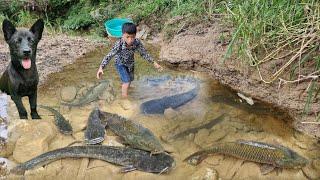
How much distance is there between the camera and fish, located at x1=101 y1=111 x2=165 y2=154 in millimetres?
4523

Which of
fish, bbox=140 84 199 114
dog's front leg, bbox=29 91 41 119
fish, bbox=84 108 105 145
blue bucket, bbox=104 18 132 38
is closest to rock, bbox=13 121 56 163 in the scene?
dog's front leg, bbox=29 91 41 119

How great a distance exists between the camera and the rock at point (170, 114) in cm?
527

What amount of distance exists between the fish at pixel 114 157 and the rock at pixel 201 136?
17.7 inches

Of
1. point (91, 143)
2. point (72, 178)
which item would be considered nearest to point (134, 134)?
point (91, 143)

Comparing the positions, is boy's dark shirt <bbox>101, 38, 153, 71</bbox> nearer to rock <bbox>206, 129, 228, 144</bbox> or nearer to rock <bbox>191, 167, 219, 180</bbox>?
rock <bbox>206, 129, 228, 144</bbox>

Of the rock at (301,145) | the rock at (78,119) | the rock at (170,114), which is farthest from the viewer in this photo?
the rock at (170,114)

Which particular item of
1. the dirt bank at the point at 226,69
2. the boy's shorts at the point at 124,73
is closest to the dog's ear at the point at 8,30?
the boy's shorts at the point at 124,73

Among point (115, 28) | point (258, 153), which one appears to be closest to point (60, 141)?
point (258, 153)

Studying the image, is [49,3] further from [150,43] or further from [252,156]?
[252,156]

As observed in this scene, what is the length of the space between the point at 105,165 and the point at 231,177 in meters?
1.16

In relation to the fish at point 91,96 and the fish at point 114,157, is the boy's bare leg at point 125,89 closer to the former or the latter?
the fish at point 91,96

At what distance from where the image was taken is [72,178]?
4.28 m

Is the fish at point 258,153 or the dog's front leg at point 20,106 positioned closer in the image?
the fish at point 258,153

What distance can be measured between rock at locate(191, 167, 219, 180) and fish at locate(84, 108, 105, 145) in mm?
1015
